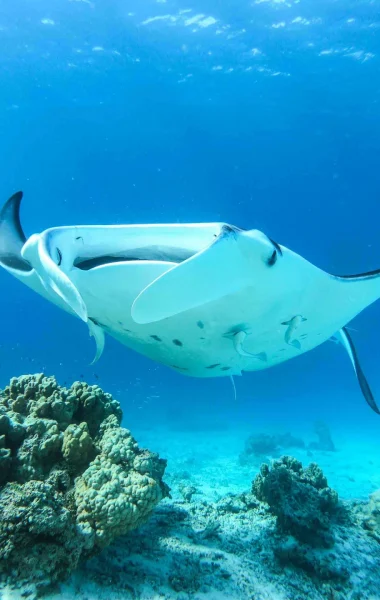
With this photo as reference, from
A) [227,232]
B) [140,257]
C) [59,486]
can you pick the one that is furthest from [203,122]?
[59,486]

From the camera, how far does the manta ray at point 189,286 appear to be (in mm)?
1934

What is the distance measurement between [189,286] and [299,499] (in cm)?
330

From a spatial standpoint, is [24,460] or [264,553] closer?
[24,460]

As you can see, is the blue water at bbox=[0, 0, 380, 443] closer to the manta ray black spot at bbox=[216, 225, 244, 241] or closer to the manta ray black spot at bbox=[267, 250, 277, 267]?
the manta ray black spot at bbox=[267, 250, 277, 267]

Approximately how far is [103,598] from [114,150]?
3170 centimetres

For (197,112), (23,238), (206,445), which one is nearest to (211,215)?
(197,112)

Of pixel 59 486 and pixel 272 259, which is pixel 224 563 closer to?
pixel 59 486

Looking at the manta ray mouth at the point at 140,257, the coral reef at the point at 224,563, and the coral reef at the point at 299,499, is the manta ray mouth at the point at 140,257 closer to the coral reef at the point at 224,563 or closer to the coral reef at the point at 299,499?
the coral reef at the point at 224,563

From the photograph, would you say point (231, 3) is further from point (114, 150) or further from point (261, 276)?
point (261, 276)

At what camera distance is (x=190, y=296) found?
1959mm

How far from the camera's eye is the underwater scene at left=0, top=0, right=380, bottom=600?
2354 millimetres

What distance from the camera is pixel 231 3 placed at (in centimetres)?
1833

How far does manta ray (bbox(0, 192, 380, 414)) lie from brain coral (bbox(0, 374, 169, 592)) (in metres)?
0.92

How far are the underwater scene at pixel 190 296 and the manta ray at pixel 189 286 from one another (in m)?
0.02
